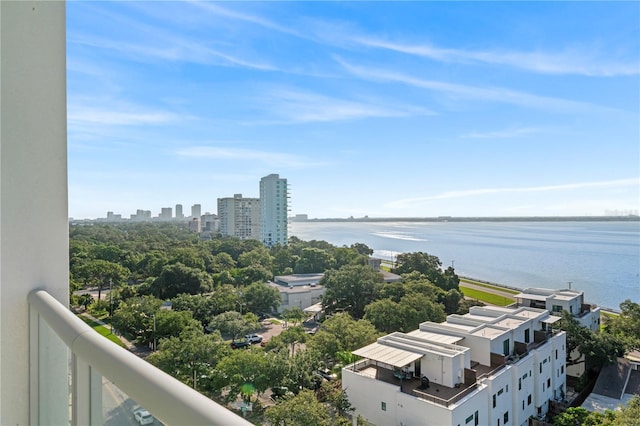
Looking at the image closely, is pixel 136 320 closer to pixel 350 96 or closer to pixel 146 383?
pixel 146 383

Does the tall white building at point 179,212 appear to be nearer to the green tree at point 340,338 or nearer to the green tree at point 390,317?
the green tree at point 390,317

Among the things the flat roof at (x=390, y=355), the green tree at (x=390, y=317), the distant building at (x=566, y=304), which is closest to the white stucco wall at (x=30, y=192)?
the flat roof at (x=390, y=355)

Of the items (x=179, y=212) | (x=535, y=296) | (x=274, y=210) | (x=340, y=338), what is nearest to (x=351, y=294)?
(x=340, y=338)

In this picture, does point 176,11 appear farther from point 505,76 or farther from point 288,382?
point 505,76

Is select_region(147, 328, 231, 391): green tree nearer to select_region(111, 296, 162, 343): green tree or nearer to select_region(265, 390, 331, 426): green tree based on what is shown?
select_region(111, 296, 162, 343): green tree

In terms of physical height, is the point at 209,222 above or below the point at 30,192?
below

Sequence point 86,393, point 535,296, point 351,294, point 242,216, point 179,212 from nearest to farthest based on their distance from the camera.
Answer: point 86,393 < point 535,296 < point 351,294 < point 242,216 < point 179,212
